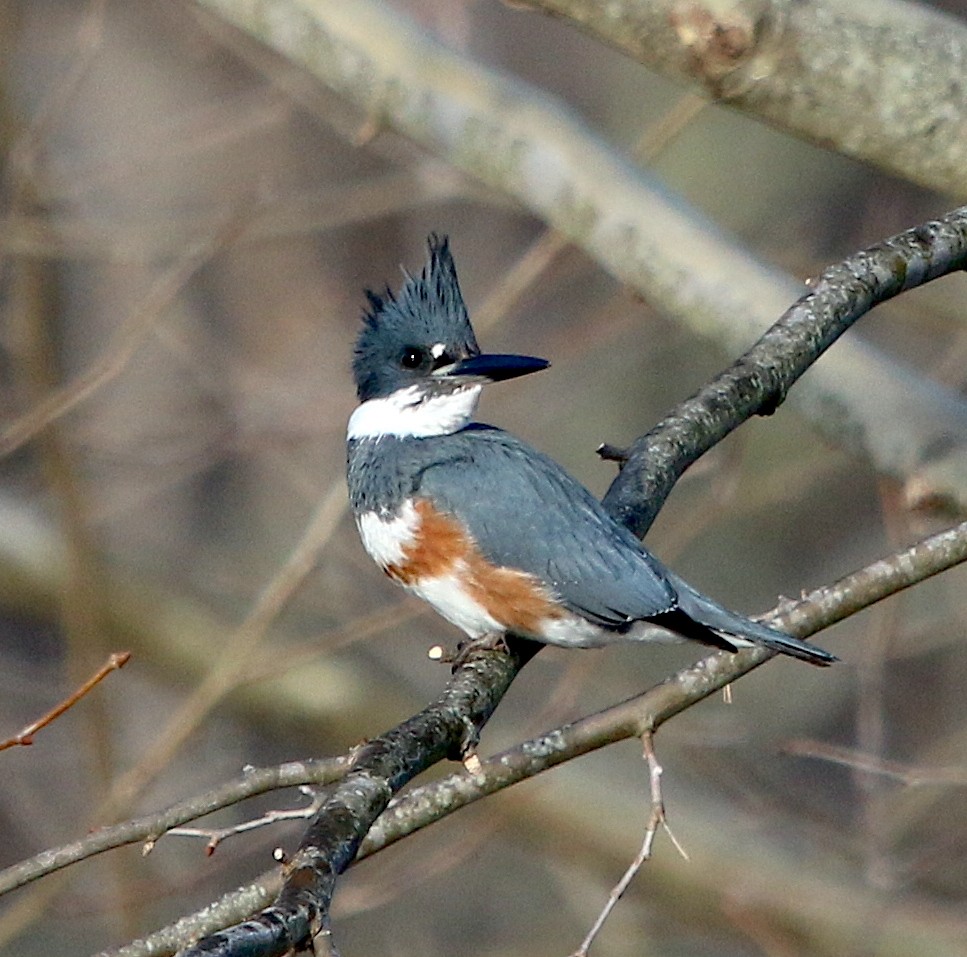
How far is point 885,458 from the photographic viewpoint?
3121 mm

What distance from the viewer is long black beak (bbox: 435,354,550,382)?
2.68m

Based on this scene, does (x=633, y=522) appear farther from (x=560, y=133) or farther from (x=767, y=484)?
(x=767, y=484)

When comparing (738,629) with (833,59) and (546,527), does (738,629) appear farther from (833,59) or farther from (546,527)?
(833,59)

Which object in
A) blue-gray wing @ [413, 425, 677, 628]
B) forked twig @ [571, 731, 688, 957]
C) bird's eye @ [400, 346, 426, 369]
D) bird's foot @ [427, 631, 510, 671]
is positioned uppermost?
bird's eye @ [400, 346, 426, 369]

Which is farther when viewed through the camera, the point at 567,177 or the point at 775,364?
the point at 567,177

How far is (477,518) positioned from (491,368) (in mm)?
326

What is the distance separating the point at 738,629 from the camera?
2271 mm

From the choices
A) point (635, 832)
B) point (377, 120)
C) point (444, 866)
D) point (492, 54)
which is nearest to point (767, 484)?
point (635, 832)

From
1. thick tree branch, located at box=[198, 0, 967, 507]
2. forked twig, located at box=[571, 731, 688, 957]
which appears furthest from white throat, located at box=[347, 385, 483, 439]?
forked twig, located at box=[571, 731, 688, 957]

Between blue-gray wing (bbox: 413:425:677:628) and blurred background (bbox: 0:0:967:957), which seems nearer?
blue-gray wing (bbox: 413:425:677:628)

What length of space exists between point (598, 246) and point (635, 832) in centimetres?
182

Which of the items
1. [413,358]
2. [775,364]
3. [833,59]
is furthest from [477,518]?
[833,59]

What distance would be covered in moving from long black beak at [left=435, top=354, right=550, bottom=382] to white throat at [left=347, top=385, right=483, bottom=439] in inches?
1.2

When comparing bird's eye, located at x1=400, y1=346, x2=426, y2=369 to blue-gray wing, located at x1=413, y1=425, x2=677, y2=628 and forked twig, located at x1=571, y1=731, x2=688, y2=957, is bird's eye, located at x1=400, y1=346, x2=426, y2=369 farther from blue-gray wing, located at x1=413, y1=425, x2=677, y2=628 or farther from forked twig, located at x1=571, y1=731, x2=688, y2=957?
forked twig, located at x1=571, y1=731, x2=688, y2=957
